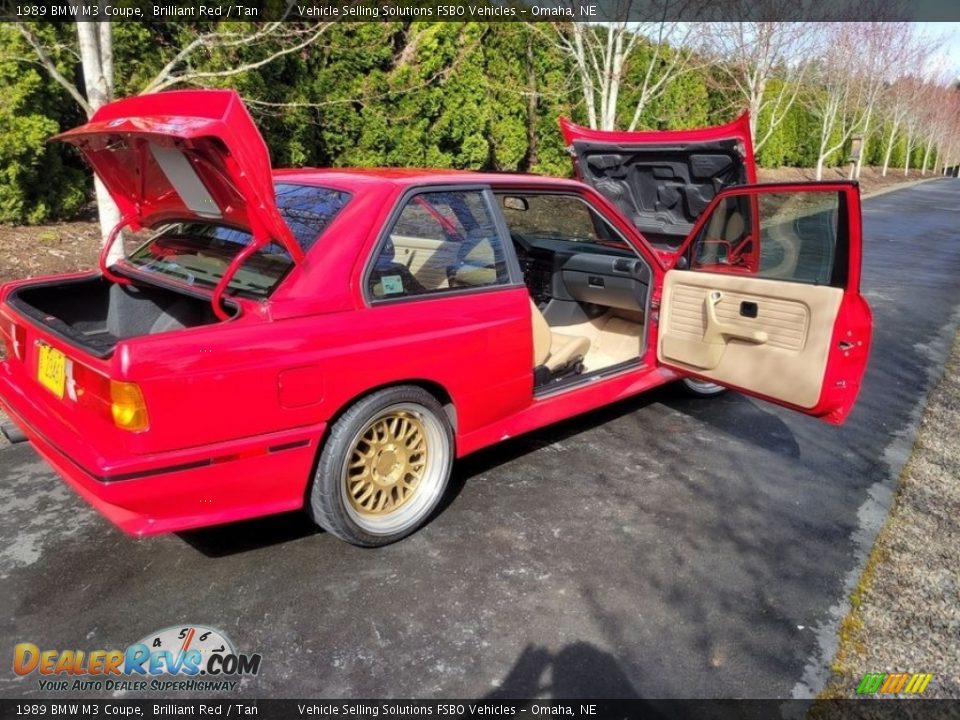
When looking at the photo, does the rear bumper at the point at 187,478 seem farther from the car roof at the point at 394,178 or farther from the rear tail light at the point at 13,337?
the car roof at the point at 394,178

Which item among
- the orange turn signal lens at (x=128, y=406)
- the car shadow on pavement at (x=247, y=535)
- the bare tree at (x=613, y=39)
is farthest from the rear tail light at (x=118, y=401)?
the bare tree at (x=613, y=39)

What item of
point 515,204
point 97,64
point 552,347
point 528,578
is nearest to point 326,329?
point 528,578

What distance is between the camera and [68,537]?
2840 mm

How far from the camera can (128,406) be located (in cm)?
216

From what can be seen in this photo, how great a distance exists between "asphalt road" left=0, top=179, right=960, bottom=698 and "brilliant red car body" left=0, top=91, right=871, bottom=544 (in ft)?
1.18

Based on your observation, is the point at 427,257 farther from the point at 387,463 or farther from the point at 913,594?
the point at 913,594

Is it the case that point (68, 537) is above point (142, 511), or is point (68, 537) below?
below

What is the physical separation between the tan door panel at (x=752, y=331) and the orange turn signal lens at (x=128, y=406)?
2792mm

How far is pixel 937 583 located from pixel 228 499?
2.81 meters

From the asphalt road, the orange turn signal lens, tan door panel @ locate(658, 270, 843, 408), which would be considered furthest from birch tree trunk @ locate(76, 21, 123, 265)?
tan door panel @ locate(658, 270, 843, 408)

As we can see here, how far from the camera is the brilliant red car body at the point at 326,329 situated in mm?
2236

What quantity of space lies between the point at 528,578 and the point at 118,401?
1633 mm

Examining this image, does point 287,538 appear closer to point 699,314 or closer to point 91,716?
point 91,716

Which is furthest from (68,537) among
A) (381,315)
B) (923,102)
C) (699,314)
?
(923,102)
